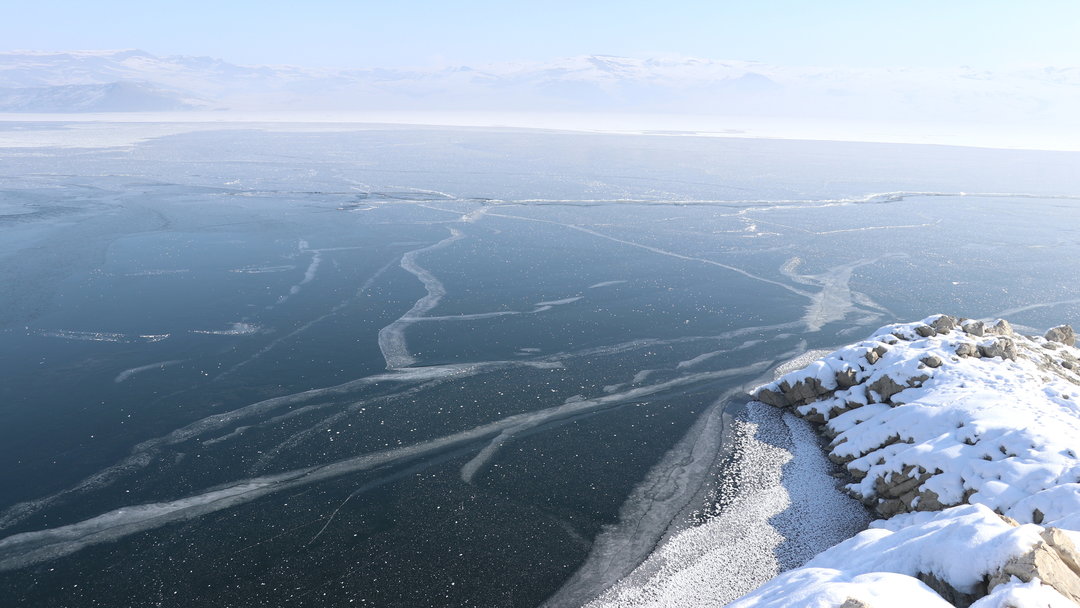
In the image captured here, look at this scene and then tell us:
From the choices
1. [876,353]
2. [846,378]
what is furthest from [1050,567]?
[876,353]

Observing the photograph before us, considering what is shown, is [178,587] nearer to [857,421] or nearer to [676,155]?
[857,421]

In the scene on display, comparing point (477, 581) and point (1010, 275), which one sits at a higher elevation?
point (1010, 275)

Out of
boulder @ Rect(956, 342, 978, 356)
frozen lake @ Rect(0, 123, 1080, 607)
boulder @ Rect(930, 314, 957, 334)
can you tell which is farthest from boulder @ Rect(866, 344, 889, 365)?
frozen lake @ Rect(0, 123, 1080, 607)

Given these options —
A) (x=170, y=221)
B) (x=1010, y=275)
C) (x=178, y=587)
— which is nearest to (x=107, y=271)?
(x=170, y=221)

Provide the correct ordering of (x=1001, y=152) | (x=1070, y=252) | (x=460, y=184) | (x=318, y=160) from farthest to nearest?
(x=1001, y=152) < (x=318, y=160) < (x=460, y=184) < (x=1070, y=252)

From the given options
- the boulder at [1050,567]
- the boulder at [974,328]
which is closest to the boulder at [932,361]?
the boulder at [974,328]

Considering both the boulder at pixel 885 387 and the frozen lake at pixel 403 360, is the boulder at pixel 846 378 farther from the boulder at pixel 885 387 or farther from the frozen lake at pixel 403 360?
the frozen lake at pixel 403 360

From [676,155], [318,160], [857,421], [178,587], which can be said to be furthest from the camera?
[676,155]

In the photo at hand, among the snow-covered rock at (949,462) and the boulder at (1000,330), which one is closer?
the snow-covered rock at (949,462)
